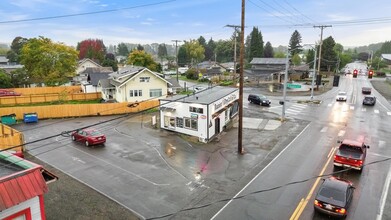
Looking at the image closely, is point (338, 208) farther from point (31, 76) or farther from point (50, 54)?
point (31, 76)

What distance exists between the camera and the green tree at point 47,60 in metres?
62.3

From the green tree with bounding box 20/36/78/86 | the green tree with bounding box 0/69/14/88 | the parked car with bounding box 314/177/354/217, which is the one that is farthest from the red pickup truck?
the green tree with bounding box 0/69/14/88

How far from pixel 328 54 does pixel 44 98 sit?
9294cm

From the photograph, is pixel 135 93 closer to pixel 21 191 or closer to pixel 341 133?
pixel 341 133

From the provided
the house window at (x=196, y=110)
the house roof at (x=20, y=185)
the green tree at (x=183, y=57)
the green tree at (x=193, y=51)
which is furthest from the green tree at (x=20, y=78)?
the green tree at (x=183, y=57)

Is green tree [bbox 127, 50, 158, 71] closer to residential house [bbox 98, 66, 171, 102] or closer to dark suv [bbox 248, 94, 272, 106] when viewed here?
residential house [bbox 98, 66, 171, 102]

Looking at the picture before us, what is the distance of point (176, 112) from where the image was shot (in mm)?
29938

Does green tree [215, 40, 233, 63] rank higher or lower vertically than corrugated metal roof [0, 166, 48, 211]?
higher

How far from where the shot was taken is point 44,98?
52.1 metres

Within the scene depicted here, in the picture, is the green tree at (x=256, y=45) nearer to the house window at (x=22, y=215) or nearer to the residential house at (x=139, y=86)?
the residential house at (x=139, y=86)

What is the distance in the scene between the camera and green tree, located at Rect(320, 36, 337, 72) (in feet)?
331

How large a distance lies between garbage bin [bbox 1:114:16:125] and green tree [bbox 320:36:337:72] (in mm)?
97184

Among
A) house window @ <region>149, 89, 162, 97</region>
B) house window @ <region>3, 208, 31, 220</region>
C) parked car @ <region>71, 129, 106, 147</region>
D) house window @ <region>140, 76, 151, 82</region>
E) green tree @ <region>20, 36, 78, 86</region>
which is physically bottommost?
parked car @ <region>71, 129, 106, 147</region>

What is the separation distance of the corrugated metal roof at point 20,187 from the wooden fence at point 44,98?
43.0m
